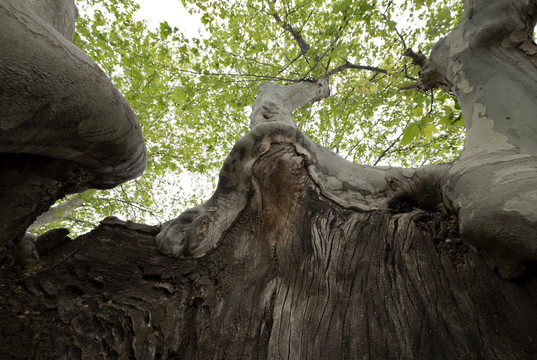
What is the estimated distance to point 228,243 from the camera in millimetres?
1467

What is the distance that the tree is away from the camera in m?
0.83

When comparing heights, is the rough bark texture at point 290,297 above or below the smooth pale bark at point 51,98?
below

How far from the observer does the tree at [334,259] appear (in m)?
0.83

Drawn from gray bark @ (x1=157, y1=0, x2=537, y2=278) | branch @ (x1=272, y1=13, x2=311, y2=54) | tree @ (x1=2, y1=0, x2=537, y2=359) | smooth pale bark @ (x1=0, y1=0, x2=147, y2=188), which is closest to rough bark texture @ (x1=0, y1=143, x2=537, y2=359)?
tree @ (x1=2, y1=0, x2=537, y2=359)

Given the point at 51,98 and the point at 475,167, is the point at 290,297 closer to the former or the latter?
the point at 475,167

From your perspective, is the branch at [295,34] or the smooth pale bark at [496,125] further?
the branch at [295,34]

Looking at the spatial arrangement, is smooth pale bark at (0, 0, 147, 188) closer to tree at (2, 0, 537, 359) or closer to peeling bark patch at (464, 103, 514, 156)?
tree at (2, 0, 537, 359)

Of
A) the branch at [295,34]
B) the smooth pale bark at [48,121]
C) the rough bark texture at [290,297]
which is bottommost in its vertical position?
the rough bark texture at [290,297]

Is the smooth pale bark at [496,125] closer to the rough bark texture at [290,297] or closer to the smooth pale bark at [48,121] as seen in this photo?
the rough bark texture at [290,297]

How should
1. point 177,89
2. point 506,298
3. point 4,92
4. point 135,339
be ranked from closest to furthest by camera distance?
point 4,92 → point 506,298 → point 135,339 → point 177,89

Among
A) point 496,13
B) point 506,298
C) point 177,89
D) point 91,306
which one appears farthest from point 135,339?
point 177,89

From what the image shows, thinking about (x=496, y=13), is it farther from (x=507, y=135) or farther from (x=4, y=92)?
(x=4, y=92)

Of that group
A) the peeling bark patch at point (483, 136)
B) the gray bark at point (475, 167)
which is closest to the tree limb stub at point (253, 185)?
the gray bark at point (475, 167)

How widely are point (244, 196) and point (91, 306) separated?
952mm
